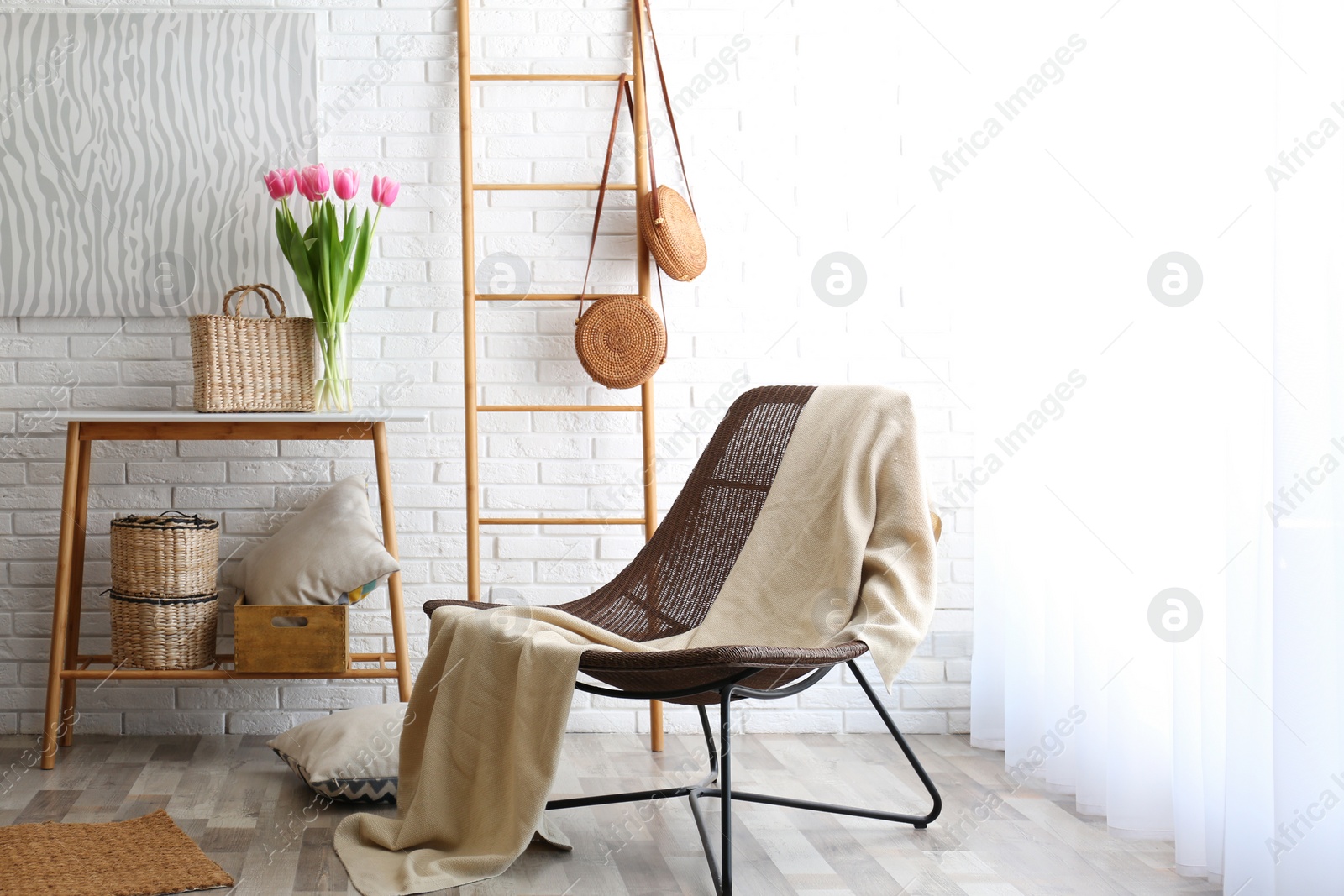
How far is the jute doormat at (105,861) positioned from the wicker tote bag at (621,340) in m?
1.42

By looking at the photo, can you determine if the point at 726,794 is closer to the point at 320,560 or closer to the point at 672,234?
the point at 320,560

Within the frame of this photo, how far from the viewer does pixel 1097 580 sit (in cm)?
242

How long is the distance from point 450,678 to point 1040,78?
1.90 m

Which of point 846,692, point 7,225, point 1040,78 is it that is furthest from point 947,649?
point 7,225

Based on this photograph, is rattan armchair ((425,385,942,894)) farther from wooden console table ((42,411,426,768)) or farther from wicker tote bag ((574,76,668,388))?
wooden console table ((42,411,426,768))

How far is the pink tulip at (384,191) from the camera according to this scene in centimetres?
288

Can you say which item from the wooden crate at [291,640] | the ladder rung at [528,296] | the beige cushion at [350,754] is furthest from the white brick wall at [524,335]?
the beige cushion at [350,754]

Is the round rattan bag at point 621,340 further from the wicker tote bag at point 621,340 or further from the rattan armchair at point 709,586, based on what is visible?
the rattan armchair at point 709,586

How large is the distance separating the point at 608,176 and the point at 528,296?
0.41 meters

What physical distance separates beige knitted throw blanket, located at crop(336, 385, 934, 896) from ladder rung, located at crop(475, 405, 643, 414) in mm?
634

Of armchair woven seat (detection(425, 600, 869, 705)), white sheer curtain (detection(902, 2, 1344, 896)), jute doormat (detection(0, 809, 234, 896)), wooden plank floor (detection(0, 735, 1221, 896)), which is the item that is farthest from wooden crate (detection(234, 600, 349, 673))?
white sheer curtain (detection(902, 2, 1344, 896))

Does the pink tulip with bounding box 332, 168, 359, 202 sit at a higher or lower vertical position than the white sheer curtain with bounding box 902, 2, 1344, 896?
higher

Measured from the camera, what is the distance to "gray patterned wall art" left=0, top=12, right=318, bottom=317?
9.85 ft

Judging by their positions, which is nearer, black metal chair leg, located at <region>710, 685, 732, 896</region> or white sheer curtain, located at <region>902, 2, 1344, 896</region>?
white sheer curtain, located at <region>902, 2, 1344, 896</region>
